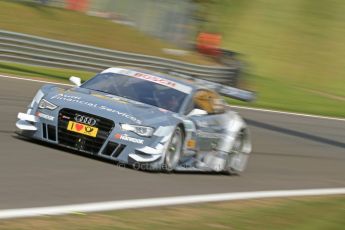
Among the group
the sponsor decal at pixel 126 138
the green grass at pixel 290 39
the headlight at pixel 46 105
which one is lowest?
the green grass at pixel 290 39

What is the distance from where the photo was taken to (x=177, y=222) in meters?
7.27

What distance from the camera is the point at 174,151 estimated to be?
10.3 metres

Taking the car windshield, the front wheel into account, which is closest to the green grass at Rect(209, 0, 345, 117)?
the car windshield

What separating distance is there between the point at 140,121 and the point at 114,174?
33.5 inches

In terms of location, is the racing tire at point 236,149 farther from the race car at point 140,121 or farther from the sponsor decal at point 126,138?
the sponsor decal at point 126,138

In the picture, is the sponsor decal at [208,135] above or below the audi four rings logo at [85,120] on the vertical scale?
below

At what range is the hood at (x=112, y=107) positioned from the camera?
32.6 ft

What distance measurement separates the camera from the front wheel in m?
10.1

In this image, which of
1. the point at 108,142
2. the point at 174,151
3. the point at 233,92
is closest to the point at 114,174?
the point at 108,142

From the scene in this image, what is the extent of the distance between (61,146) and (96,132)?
0.67 m

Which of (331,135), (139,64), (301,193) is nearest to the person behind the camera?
(301,193)

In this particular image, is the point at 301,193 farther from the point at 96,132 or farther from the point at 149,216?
the point at 149,216

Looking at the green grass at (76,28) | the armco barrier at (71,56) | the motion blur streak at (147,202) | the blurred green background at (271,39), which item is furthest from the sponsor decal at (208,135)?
the blurred green background at (271,39)

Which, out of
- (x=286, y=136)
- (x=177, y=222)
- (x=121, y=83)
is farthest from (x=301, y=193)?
(x=286, y=136)
